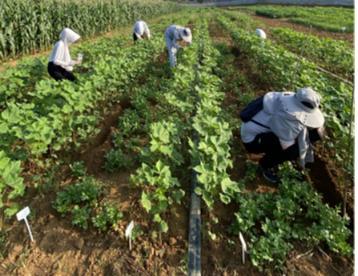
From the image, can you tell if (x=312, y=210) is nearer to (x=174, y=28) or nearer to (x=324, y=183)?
(x=324, y=183)

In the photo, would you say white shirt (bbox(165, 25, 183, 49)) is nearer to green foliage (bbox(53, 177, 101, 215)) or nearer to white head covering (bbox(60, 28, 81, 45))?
white head covering (bbox(60, 28, 81, 45))

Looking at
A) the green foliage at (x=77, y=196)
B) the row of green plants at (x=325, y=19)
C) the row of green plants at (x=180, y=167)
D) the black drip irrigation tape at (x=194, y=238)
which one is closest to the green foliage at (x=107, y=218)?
the green foliage at (x=77, y=196)

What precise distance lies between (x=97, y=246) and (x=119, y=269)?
1.12 feet

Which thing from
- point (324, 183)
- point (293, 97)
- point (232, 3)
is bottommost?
point (232, 3)

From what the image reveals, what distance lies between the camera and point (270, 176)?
12.6 feet

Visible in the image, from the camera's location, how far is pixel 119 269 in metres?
2.68

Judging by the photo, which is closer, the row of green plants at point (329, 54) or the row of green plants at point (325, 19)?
the row of green plants at point (329, 54)

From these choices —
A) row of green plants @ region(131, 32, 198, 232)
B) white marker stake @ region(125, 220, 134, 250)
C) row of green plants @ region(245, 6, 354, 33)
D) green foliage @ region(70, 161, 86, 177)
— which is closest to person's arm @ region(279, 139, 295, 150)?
row of green plants @ region(131, 32, 198, 232)

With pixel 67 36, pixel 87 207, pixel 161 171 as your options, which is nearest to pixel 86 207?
pixel 87 207

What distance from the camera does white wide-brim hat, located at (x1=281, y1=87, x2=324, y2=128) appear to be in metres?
3.24

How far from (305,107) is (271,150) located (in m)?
0.68

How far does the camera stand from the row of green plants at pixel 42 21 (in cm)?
966

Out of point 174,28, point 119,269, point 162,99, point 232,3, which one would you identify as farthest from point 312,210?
point 232,3

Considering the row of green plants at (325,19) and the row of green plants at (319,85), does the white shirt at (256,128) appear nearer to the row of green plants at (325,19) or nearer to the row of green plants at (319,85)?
the row of green plants at (319,85)
